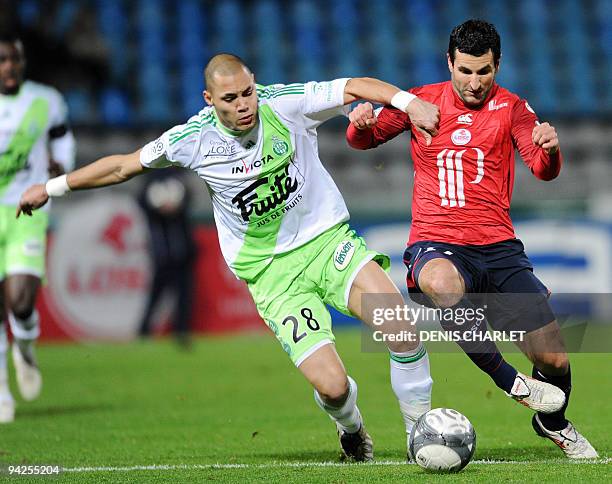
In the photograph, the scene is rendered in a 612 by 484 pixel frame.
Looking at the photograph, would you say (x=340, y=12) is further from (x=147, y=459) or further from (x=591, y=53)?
(x=147, y=459)

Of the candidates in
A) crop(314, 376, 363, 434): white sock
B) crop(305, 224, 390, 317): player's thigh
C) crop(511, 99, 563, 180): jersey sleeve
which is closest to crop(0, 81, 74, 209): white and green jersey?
crop(305, 224, 390, 317): player's thigh

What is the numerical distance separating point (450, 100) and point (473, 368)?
19.8 feet

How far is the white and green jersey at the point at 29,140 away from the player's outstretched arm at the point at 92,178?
2639 millimetres

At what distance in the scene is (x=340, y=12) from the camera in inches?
810

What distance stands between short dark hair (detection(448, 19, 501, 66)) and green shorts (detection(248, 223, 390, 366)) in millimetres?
1277

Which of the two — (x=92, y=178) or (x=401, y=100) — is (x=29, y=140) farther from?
(x=401, y=100)

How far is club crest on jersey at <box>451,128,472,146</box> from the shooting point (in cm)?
640

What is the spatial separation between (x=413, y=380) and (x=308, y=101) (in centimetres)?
169

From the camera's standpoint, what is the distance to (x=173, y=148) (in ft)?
21.3

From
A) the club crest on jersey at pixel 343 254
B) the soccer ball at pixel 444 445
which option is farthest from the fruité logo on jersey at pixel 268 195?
the soccer ball at pixel 444 445

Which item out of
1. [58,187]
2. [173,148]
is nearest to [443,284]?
[173,148]

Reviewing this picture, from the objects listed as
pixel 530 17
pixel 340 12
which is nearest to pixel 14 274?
pixel 340 12

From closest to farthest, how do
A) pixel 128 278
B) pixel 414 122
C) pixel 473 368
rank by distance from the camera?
pixel 414 122
pixel 473 368
pixel 128 278

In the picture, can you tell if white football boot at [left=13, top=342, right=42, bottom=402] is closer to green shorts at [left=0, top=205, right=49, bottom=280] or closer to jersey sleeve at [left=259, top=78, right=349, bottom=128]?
green shorts at [left=0, top=205, right=49, bottom=280]
